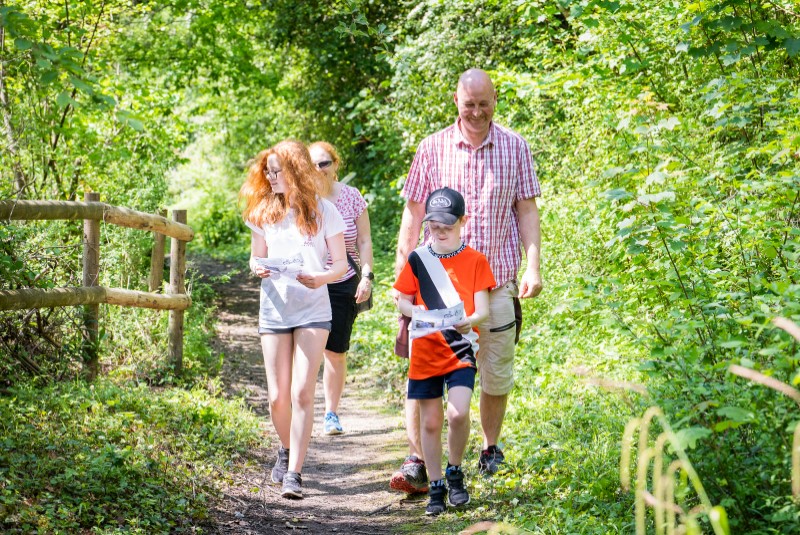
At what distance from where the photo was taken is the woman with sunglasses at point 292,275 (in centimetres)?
565

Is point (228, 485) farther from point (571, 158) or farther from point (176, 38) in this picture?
point (176, 38)

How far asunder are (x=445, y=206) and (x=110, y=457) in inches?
92.7

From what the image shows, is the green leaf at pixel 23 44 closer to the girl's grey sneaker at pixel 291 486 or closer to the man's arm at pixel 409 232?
the man's arm at pixel 409 232

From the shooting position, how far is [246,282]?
62.2 ft

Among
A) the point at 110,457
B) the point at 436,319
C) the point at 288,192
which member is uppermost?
the point at 288,192

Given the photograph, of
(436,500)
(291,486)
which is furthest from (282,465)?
(436,500)

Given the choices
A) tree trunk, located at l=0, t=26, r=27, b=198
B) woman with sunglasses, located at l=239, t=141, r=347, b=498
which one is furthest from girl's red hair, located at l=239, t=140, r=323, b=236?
tree trunk, located at l=0, t=26, r=27, b=198

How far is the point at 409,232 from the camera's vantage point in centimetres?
564

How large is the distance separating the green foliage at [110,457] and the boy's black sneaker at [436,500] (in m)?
1.26

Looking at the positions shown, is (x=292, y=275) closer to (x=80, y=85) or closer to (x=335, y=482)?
(x=335, y=482)

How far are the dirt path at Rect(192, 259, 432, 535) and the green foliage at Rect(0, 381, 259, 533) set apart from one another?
0.66 ft

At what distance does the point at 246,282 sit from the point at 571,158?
1054 cm

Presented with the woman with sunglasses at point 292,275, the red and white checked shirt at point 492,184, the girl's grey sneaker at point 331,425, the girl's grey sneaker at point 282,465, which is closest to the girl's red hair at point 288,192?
the woman with sunglasses at point 292,275

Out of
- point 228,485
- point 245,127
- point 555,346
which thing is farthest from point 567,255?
point 245,127
